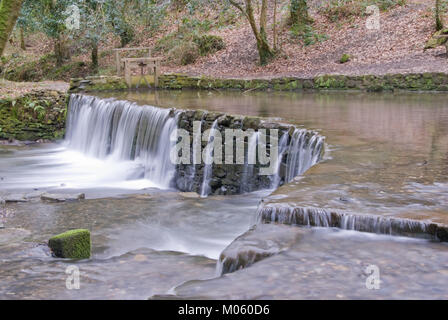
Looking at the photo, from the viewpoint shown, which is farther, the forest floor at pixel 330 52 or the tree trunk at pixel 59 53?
the tree trunk at pixel 59 53

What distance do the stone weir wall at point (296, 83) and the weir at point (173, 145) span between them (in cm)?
280

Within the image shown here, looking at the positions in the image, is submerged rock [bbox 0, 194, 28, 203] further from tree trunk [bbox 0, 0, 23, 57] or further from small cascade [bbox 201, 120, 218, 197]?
small cascade [bbox 201, 120, 218, 197]

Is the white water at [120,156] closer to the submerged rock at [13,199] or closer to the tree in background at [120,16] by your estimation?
the submerged rock at [13,199]

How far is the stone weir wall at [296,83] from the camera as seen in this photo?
14.9m

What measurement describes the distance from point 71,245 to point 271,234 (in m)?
2.36

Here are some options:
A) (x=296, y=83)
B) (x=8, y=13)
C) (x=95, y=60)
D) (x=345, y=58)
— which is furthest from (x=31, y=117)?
(x=345, y=58)

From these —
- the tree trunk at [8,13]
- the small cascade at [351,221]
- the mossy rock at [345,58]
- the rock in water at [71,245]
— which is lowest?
the rock in water at [71,245]

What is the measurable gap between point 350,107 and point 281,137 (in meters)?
3.88

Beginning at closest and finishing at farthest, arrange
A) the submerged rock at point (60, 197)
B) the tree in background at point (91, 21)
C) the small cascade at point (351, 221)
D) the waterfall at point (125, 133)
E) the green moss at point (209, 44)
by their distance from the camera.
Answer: the small cascade at point (351, 221), the submerged rock at point (60, 197), the waterfall at point (125, 133), the tree in background at point (91, 21), the green moss at point (209, 44)

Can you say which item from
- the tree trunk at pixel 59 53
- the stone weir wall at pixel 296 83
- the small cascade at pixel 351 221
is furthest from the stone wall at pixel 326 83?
the small cascade at pixel 351 221

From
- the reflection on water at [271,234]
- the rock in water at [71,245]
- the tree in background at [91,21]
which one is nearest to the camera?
the reflection on water at [271,234]

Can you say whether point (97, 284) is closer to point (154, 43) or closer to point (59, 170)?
point (59, 170)

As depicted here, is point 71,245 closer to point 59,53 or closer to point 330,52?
point 330,52

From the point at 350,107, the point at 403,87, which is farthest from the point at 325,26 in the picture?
the point at 350,107
